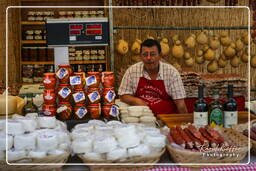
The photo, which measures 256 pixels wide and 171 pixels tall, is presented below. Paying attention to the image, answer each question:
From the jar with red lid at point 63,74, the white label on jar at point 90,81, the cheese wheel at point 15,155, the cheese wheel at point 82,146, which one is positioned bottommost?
the cheese wheel at point 15,155

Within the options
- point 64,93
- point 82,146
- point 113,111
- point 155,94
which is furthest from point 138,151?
point 155,94

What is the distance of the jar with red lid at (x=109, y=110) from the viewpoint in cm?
240

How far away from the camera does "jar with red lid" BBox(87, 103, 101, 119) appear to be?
93.1 inches

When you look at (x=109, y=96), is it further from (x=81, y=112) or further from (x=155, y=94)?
(x=155, y=94)

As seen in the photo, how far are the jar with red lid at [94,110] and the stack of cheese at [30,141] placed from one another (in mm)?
433

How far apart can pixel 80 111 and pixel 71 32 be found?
1.96 ft

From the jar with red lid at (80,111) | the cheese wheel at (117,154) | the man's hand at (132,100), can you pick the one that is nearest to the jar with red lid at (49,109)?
the jar with red lid at (80,111)

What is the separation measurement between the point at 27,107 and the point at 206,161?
53.2 inches

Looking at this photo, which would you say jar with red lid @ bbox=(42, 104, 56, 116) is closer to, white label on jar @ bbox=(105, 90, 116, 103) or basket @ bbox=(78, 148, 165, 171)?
white label on jar @ bbox=(105, 90, 116, 103)

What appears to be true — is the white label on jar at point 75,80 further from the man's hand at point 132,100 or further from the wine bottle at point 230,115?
the man's hand at point 132,100

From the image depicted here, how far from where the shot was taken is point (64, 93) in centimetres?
234

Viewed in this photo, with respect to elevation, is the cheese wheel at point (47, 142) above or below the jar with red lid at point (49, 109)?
below

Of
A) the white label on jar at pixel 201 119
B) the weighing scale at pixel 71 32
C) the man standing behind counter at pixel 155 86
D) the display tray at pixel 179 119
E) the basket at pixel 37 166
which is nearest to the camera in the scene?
the basket at pixel 37 166

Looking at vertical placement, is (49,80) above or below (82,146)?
above
